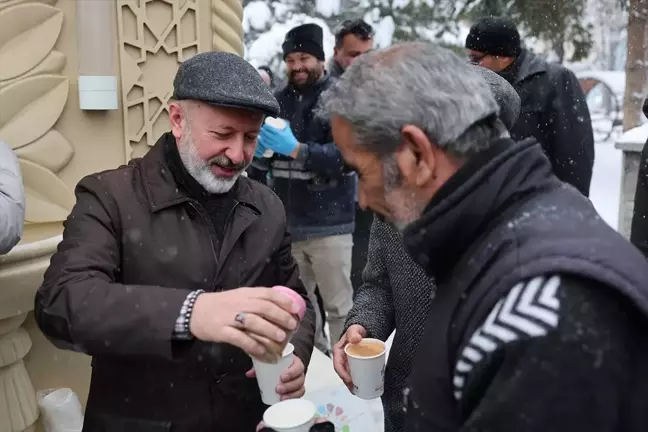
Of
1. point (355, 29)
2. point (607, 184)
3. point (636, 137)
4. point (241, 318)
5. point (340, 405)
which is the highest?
point (355, 29)

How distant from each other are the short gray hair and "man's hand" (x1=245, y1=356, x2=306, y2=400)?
79 cm

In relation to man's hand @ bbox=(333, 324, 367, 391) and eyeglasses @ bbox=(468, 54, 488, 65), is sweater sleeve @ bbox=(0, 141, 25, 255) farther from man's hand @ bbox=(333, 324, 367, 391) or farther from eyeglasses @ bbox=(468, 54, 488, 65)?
eyeglasses @ bbox=(468, 54, 488, 65)

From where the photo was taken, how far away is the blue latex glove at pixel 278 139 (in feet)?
13.2

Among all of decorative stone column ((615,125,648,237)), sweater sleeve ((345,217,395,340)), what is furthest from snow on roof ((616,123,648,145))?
sweater sleeve ((345,217,395,340))

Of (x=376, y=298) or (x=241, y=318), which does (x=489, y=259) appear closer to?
(x=241, y=318)

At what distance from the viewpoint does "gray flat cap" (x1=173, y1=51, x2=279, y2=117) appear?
1.89m

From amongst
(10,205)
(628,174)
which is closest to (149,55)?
(10,205)

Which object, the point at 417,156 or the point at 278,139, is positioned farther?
the point at 278,139

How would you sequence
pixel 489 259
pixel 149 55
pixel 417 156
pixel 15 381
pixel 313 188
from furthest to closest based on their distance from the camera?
1. pixel 313 188
2. pixel 149 55
3. pixel 15 381
4. pixel 417 156
5. pixel 489 259

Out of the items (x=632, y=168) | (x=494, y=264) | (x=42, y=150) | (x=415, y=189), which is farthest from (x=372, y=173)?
(x=632, y=168)

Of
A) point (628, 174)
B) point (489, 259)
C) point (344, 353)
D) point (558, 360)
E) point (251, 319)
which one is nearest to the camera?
point (558, 360)

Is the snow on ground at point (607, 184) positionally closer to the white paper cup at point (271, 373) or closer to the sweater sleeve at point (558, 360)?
the white paper cup at point (271, 373)

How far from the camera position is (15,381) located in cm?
307

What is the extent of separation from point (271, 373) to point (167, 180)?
26.6 inches
